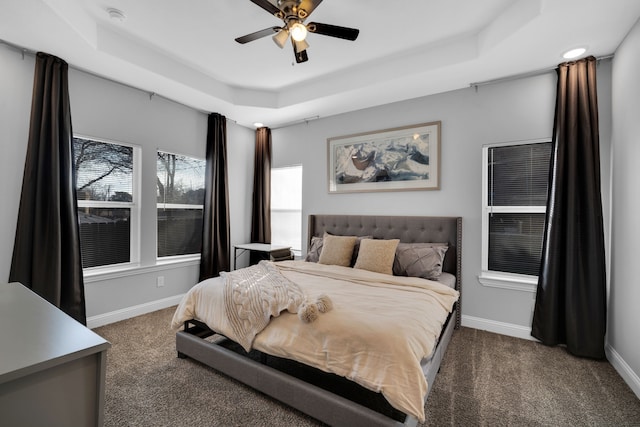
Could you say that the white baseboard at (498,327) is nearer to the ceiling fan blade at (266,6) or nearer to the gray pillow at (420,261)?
the gray pillow at (420,261)

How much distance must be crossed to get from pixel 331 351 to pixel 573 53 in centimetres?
313

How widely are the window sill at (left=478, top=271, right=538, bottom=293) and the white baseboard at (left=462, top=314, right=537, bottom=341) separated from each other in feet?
1.24

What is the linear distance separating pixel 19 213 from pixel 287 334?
8.65 feet

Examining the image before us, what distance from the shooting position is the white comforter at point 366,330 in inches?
59.6

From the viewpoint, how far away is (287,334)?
6.14 ft

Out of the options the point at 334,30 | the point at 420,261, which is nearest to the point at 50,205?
the point at 334,30

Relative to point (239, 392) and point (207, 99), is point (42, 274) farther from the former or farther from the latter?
point (207, 99)

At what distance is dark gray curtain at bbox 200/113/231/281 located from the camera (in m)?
4.16

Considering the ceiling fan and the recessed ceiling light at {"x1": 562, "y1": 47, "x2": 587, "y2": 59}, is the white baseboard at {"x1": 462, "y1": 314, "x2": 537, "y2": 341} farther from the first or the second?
the ceiling fan

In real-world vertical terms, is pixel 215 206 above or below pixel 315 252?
above

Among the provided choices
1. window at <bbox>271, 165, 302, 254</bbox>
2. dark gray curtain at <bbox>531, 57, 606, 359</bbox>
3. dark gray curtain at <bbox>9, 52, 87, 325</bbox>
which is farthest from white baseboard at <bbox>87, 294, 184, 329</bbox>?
dark gray curtain at <bbox>531, 57, 606, 359</bbox>

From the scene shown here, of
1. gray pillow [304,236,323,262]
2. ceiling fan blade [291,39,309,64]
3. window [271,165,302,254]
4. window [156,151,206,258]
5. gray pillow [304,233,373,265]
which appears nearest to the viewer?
ceiling fan blade [291,39,309,64]

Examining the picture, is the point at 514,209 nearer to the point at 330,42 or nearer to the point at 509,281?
the point at 509,281

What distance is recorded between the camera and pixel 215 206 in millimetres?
4211
